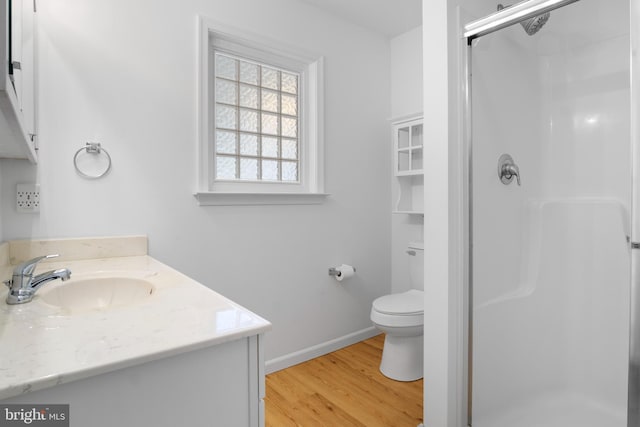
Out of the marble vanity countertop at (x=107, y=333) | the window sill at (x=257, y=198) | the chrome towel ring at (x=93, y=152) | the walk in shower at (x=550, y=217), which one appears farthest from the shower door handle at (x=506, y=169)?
→ the chrome towel ring at (x=93, y=152)

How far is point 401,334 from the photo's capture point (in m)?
2.05

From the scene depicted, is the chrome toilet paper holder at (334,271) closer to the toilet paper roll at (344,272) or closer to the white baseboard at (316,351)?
the toilet paper roll at (344,272)

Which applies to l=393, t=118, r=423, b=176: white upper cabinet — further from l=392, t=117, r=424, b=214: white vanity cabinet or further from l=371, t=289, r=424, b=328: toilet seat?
l=371, t=289, r=424, b=328: toilet seat

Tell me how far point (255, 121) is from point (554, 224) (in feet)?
6.30

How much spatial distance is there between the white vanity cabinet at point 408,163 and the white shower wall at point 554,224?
2.65ft

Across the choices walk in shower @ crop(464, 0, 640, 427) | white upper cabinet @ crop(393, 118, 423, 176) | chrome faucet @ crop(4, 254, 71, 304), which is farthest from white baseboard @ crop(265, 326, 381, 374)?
chrome faucet @ crop(4, 254, 71, 304)

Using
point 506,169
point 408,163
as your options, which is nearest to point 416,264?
point 408,163

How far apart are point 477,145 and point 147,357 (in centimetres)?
153

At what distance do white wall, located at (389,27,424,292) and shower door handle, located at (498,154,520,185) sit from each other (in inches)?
39.1

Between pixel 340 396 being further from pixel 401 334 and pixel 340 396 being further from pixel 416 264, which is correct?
pixel 416 264

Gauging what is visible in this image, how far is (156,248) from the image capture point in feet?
6.01

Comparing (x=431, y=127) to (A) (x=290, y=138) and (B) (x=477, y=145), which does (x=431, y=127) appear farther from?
(A) (x=290, y=138)

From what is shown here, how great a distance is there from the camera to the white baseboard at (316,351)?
2248 mm

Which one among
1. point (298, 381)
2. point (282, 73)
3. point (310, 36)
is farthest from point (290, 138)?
point (298, 381)
